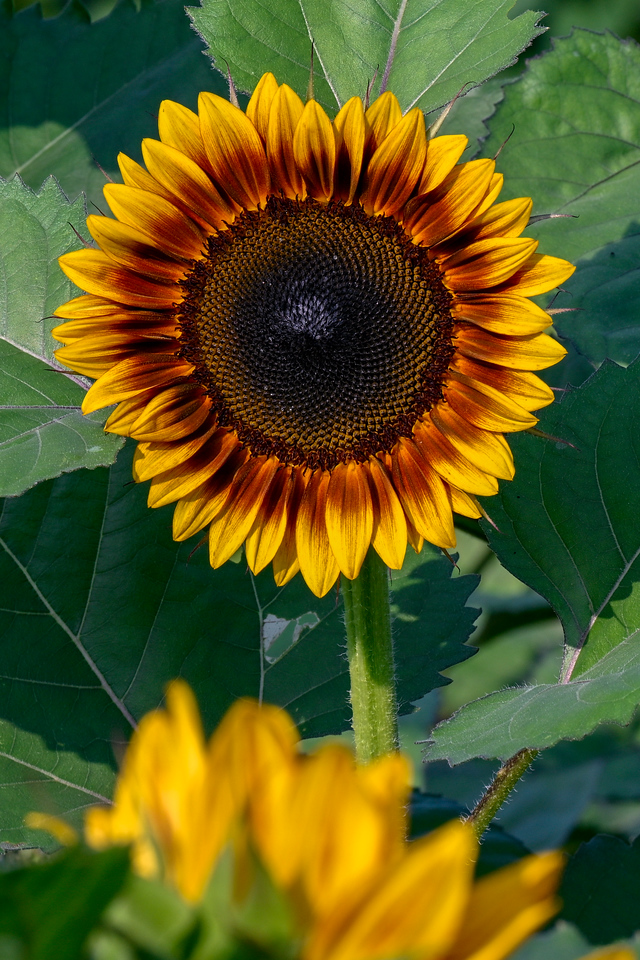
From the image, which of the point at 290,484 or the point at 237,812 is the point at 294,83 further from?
the point at 237,812

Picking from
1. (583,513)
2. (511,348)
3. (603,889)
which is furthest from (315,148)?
(603,889)

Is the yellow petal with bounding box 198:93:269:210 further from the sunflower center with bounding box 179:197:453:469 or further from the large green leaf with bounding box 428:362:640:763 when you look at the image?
the large green leaf with bounding box 428:362:640:763

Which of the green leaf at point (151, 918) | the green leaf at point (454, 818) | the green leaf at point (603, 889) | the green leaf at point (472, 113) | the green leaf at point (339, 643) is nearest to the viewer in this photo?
the green leaf at point (151, 918)

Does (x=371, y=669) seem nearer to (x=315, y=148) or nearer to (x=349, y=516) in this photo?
(x=349, y=516)

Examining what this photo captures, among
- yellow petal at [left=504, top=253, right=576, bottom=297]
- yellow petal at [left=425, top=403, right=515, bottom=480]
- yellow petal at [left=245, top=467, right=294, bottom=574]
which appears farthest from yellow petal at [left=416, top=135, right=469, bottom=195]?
yellow petal at [left=245, top=467, right=294, bottom=574]

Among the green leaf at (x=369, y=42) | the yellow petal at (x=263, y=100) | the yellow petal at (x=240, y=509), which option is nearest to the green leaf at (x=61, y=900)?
the yellow petal at (x=240, y=509)

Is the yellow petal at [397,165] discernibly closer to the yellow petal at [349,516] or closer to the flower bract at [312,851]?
the yellow petal at [349,516]

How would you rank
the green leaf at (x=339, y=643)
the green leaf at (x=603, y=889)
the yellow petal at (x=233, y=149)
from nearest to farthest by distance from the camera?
1. the yellow petal at (x=233, y=149)
2. the green leaf at (x=603, y=889)
3. the green leaf at (x=339, y=643)
